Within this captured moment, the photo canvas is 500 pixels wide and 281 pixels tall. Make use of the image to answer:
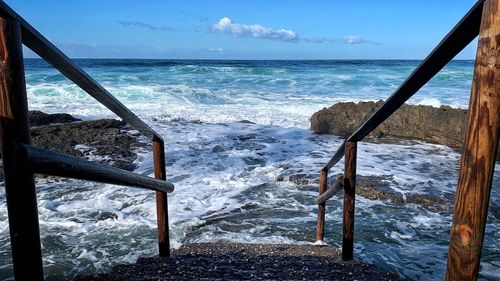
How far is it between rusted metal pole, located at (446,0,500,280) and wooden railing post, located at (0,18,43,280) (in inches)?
58.3

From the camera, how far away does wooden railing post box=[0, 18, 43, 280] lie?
1.36m

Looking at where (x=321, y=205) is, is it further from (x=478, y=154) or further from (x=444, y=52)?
(x=478, y=154)

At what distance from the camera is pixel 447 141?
40.9 ft

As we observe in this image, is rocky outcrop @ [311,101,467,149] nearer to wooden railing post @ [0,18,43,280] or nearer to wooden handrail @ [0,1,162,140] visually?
wooden handrail @ [0,1,162,140]

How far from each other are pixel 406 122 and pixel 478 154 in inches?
505

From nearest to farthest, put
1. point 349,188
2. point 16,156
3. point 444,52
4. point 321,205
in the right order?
point 16,156 → point 444,52 → point 349,188 → point 321,205

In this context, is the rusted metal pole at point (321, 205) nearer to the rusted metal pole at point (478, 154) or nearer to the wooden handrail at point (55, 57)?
the wooden handrail at point (55, 57)

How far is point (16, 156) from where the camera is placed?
1.36 m

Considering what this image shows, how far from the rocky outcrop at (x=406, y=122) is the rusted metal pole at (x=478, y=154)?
11.6 metres

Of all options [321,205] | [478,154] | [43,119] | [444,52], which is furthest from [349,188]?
[43,119]

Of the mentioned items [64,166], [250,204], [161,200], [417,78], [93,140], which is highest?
[417,78]

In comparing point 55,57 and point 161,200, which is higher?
point 55,57

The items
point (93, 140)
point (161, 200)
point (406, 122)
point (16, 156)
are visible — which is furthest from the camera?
point (406, 122)

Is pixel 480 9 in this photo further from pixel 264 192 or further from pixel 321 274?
pixel 264 192
